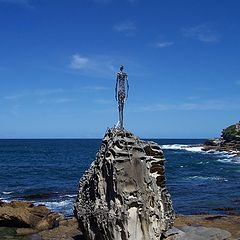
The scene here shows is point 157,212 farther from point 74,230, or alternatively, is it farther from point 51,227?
point 51,227

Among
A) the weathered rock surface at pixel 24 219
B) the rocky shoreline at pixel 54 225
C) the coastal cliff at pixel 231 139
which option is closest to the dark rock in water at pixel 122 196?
the rocky shoreline at pixel 54 225

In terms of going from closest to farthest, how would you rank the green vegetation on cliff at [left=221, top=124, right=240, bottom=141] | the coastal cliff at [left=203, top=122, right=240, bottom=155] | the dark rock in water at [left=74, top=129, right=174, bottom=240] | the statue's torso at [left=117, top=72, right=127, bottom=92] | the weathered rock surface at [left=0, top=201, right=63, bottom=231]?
the dark rock in water at [left=74, top=129, right=174, bottom=240] < the statue's torso at [left=117, top=72, right=127, bottom=92] < the weathered rock surface at [left=0, top=201, right=63, bottom=231] < the coastal cliff at [left=203, top=122, right=240, bottom=155] < the green vegetation on cliff at [left=221, top=124, right=240, bottom=141]

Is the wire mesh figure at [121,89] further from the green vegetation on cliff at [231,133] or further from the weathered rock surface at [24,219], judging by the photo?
the green vegetation on cliff at [231,133]

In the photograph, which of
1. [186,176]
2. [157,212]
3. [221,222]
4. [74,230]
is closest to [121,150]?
[157,212]

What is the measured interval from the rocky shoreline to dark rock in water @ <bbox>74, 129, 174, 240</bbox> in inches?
145

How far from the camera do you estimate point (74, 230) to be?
26125 millimetres

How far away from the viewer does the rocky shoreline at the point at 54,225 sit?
24312mm

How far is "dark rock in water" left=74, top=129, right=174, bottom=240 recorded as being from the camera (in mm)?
18734

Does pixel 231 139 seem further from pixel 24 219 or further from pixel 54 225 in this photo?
pixel 24 219

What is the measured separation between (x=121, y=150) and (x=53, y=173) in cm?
4815

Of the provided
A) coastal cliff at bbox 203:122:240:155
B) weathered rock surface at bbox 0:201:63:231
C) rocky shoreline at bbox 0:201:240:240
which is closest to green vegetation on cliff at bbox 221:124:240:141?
coastal cliff at bbox 203:122:240:155

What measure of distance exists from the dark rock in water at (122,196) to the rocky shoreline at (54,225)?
3.68 metres

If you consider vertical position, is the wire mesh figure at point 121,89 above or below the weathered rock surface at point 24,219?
above

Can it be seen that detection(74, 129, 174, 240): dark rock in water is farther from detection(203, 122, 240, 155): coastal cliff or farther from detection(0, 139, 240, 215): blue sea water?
detection(203, 122, 240, 155): coastal cliff
